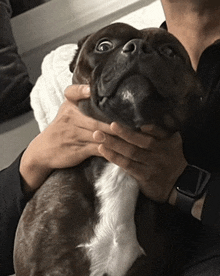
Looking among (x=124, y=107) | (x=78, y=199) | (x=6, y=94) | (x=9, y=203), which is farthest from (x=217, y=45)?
(x=6, y=94)

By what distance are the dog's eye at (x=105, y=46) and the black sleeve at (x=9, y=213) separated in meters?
0.41

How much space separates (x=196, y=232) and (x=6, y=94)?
100cm

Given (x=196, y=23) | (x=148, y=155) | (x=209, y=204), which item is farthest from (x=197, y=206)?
(x=196, y=23)

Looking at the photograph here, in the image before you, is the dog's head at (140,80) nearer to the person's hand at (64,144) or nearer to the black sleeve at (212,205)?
the person's hand at (64,144)

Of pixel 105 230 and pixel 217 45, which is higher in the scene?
pixel 217 45

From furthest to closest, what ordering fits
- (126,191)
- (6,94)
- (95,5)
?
1. (95,5)
2. (6,94)
3. (126,191)

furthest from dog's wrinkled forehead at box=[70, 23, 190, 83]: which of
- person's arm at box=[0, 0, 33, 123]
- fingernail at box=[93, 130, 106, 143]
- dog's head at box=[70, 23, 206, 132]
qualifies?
person's arm at box=[0, 0, 33, 123]

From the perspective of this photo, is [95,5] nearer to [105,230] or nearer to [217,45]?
[217,45]

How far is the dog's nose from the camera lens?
2.48 ft

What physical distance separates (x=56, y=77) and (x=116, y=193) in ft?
2.60

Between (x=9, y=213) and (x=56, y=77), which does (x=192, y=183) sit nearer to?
(x=9, y=213)

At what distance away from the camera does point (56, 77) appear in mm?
1550

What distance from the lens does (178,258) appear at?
2.96 ft

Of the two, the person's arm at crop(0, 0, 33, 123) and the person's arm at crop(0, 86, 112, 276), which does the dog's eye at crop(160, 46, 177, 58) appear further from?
the person's arm at crop(0, 0, 33, 123)
